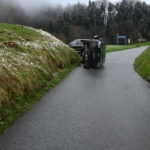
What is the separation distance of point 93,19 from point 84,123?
349ft

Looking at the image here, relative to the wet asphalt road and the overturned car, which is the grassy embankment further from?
the overturned car

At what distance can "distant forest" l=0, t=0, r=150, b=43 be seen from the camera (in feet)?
303

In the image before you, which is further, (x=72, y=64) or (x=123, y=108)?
(x=72, y=64)

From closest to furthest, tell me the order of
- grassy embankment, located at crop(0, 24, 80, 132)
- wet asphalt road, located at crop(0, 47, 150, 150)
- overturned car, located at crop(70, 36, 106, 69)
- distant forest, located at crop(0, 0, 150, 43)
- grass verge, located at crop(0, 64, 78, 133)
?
wet asphalt road, located at crop(0, 47, 150, 150) < grass verge, located at crop(0, 64, 78, 133) < grassy embankment, located at crop(0, 24, 80, 132) < overturned car, located at crop(70, 36, 106, 69) < distant forest, located at crop(0, 0, 150, 43)

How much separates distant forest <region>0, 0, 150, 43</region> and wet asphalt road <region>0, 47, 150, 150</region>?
73.2 meters

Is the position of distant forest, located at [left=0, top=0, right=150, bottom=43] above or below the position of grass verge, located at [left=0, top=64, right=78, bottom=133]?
above

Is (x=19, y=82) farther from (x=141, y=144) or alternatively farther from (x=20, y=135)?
(x=141, y=144)

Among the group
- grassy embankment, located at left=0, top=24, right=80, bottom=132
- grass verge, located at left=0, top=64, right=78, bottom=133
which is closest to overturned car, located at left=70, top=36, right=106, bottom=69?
grassy embankment, located at left=0, top=24, right=80, bottom=132

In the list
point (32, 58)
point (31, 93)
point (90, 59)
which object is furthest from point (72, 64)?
point (31, 93)

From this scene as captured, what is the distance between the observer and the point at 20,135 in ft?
18.9

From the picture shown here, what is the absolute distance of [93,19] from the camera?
11069 centimetres

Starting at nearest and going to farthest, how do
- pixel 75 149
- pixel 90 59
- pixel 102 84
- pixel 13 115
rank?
pixel 75 149 → pixel 13 115 → pixel 102 84 → pixel 90 59

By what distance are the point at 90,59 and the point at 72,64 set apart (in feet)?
4.35

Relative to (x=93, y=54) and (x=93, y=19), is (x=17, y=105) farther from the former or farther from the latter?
(x=93, y=19)
